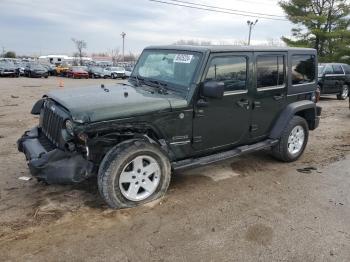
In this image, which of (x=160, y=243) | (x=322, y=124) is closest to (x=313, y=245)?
(x=160, y=243)

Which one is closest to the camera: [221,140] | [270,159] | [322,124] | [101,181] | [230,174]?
[101,181]

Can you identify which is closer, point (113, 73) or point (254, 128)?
point (254, 128)

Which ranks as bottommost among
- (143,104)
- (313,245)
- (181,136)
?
(313,245)

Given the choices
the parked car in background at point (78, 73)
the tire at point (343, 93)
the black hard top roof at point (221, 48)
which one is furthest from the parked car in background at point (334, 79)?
the parked car in background at point (78, 73)

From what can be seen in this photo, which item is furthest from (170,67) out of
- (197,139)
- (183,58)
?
(197,139)

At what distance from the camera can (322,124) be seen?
382 inches

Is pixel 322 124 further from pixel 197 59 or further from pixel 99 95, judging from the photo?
pixel 99 95

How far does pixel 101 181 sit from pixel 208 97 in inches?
65.8

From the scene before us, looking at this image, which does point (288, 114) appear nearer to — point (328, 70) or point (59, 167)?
point (59, 167)

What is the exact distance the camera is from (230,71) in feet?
15.8

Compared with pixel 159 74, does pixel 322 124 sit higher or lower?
lower

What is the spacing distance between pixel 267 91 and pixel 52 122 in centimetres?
308

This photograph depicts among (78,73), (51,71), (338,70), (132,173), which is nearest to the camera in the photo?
(132,173)

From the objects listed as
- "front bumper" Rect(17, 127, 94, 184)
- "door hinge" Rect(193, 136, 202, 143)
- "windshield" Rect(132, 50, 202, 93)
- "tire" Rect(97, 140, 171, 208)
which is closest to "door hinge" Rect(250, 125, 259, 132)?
"door hinge" Rect(193, 136, 202, 143)
